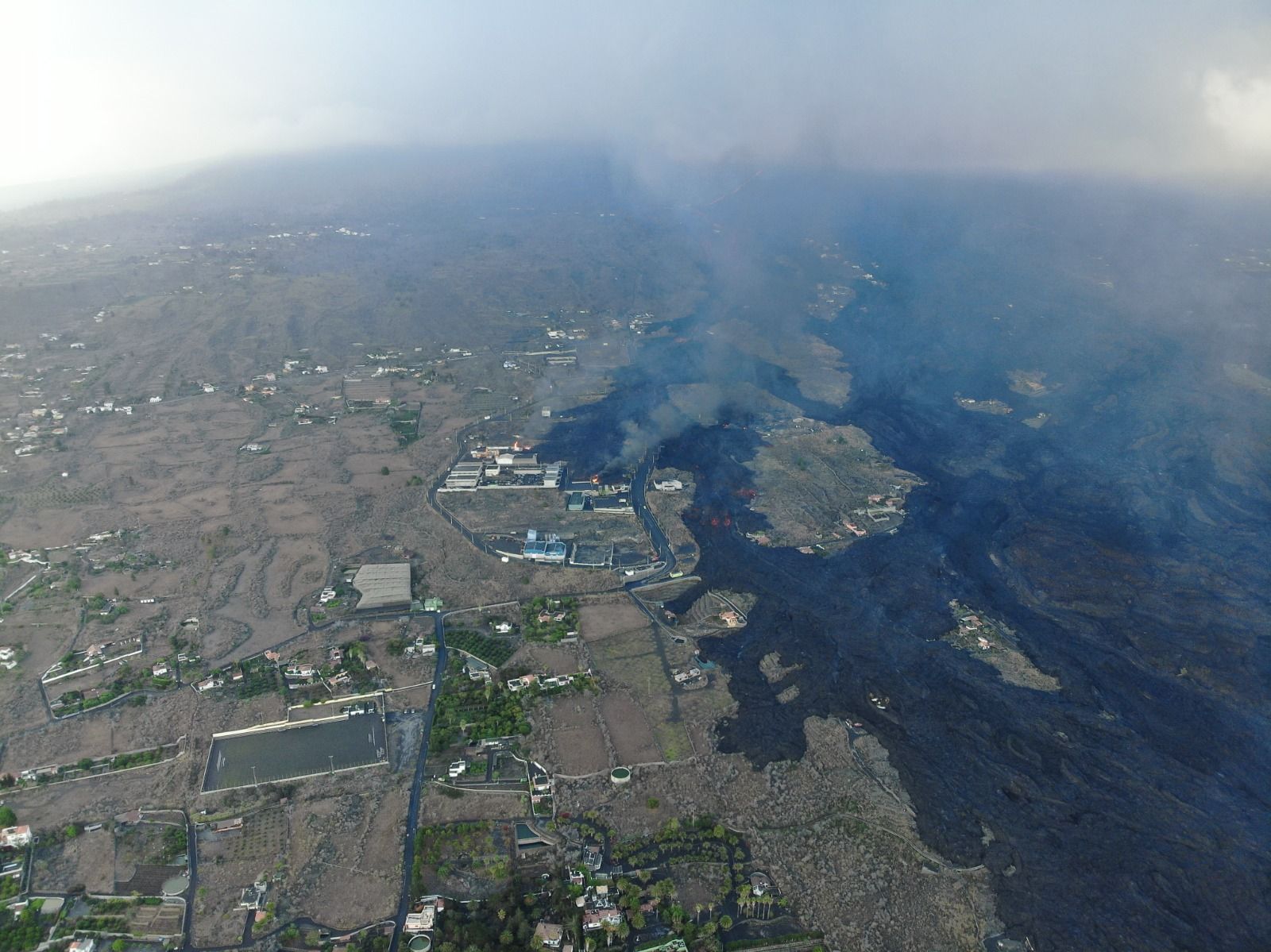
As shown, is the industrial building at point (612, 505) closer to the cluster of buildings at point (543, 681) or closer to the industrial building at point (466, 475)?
the industrial building at point (466, 475)

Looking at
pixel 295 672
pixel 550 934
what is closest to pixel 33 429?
pixel 295 672

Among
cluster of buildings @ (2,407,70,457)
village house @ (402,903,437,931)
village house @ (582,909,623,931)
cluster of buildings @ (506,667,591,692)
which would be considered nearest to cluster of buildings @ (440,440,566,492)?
cluster of buildings @ (506,667,591,692)

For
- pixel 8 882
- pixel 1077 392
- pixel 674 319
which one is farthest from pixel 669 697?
pixel 674 319

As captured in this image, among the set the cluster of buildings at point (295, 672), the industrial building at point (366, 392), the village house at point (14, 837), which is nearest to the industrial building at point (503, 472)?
the industrial building at point (366, 392)

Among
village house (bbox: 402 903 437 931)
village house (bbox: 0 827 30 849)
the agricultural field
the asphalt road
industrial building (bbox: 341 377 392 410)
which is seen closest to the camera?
village house (bbox: 402 903 437 931)

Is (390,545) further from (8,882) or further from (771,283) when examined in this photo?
(771,283)

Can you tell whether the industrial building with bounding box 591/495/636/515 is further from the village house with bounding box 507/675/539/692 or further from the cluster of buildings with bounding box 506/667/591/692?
the village house with bounding box 507/675/539/692
